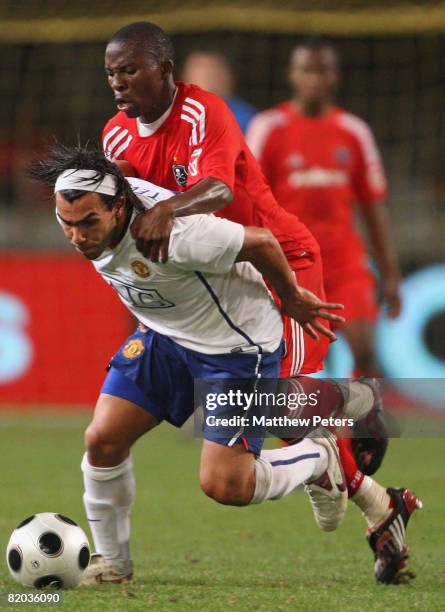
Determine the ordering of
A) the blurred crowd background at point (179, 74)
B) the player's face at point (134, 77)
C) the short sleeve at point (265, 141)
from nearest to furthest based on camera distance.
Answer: the player's face at point (134, 77) → the short sleeve at point (265, 141) → the blurred crowd background at point (179, 74)

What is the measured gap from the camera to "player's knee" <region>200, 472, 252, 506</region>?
A: 4426mm

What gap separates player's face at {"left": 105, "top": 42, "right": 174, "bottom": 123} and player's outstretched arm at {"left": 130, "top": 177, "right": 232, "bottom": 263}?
438 mm

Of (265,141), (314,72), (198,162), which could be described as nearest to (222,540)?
(198,162)

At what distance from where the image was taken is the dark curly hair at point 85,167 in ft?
14.0

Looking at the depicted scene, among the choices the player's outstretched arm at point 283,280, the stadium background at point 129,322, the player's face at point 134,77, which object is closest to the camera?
the player's outstretched arm at point 283,280

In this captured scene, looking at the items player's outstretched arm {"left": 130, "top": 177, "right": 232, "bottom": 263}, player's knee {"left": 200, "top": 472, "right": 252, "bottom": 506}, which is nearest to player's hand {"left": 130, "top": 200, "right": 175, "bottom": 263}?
player's outstretched arm {"left": 130, "top": 177, "right": 232, "bottom": 263}

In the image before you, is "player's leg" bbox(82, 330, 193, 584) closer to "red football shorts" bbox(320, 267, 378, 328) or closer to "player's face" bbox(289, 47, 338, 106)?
"red football shorts" bbox(320, 267, 378, 328)

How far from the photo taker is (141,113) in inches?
184

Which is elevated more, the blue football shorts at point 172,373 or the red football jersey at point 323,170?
the red football jersey at point 323,170

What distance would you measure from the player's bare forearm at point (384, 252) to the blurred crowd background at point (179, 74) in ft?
9.11

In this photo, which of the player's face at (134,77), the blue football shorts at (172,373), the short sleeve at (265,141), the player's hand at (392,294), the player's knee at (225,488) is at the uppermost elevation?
the short sleeve at (265,141)

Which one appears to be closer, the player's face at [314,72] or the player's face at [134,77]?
the player's face at [134,77]

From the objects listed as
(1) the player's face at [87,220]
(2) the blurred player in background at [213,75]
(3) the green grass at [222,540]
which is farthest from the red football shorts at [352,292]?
(1) the player's face at [87,220]

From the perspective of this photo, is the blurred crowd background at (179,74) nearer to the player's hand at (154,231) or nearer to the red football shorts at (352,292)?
the red football shorts at (352,292)
